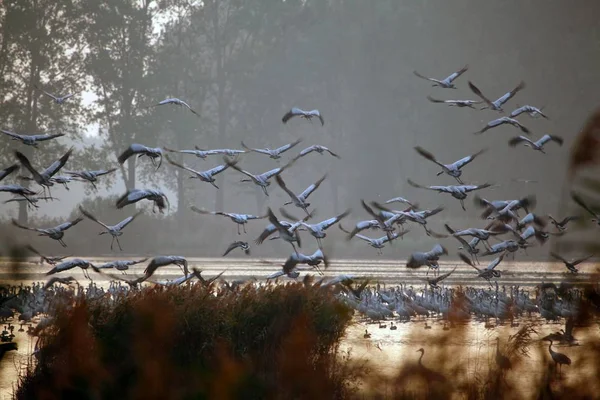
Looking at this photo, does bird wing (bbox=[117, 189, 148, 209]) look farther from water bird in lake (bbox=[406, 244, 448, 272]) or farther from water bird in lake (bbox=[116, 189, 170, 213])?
water bird in lake (bbox=[406, 244, 448, 272])

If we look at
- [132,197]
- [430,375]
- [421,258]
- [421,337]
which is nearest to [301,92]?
[421,258]

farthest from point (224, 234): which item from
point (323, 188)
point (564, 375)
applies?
point (564, 375)

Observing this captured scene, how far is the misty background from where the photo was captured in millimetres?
54250

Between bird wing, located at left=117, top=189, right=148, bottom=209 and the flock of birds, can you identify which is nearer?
bird wing, located at left=117, top=189, right=148, bottom=209

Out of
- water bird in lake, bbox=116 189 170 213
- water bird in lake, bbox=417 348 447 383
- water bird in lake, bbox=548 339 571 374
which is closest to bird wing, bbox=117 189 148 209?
water bird in lake, bbox=116 189 170 213

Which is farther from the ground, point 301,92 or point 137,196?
point 301,92

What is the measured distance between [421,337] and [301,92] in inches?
2228

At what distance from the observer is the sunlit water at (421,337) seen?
34.8 ft

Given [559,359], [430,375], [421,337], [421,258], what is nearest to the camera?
[430,375]

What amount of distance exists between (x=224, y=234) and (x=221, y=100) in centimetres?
1264

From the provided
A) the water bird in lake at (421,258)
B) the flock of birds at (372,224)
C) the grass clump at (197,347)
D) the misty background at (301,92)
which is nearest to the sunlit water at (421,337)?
the flock of birds at (372,224)

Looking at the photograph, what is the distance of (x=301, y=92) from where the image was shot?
70.0 meters

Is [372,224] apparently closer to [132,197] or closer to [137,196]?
[137,196]

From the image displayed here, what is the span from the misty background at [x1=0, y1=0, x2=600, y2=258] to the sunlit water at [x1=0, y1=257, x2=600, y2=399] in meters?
5.82
